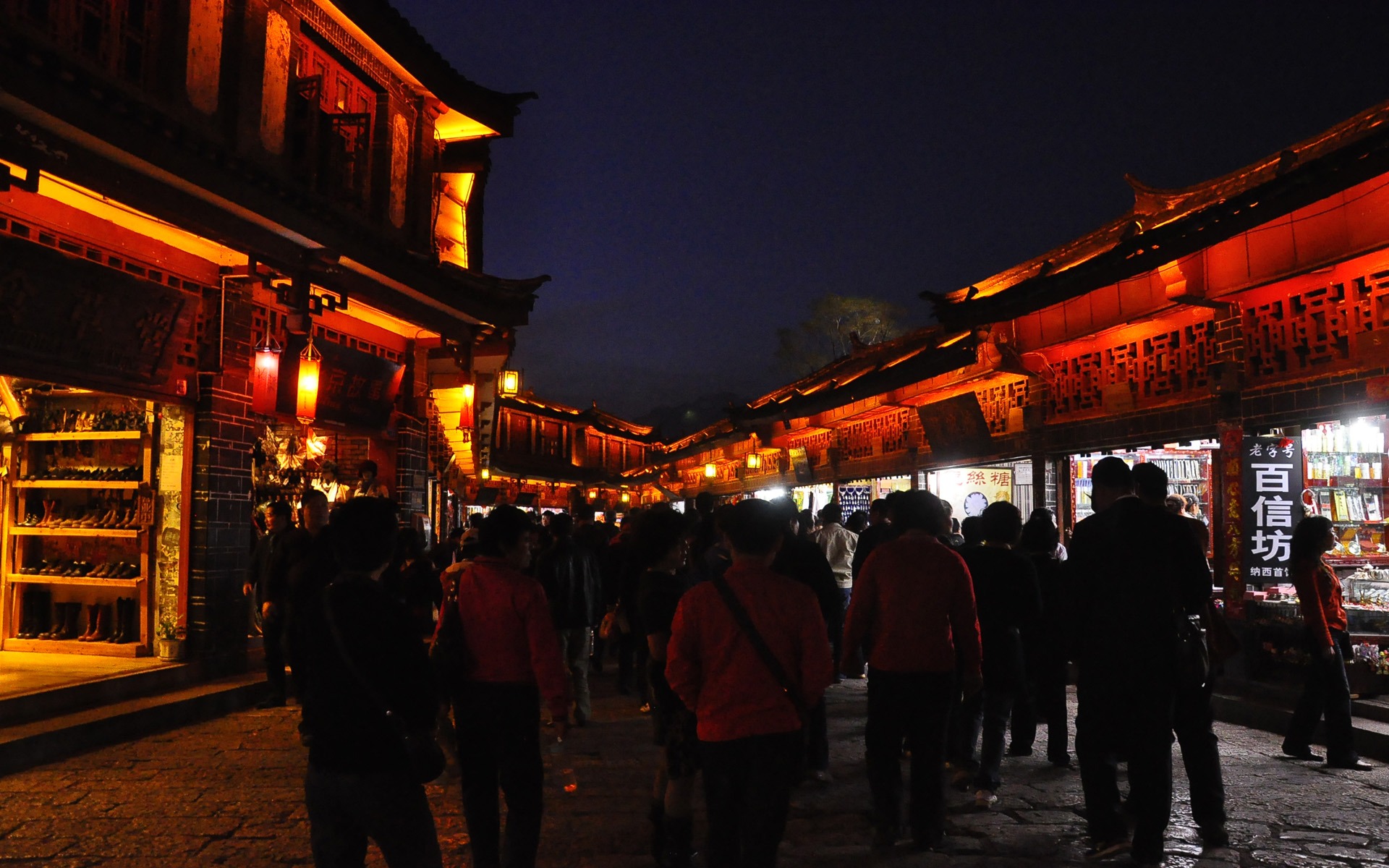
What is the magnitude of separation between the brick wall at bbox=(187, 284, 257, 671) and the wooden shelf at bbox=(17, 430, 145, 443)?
953 mm

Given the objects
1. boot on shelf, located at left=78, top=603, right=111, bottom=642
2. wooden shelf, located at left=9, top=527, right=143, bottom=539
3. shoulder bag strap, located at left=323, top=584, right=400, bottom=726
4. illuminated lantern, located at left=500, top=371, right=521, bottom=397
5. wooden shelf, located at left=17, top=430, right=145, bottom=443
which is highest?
illuminated lantern, located at left=500, top=371, right=521, bottom=397

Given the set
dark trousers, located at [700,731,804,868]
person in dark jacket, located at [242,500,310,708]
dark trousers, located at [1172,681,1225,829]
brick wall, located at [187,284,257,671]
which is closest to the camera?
dark trousers, located at [700,731,804,868]

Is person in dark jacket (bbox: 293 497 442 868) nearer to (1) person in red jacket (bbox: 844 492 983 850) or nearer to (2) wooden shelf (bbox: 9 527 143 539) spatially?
(1) person in red jacket (bbox: 844 492 983 850)

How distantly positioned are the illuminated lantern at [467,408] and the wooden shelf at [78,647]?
699 cm

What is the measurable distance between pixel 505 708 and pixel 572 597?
502 centimetres

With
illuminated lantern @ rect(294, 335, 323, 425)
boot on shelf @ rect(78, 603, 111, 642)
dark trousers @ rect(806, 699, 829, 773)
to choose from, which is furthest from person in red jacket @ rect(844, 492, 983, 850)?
boot on shelf @ rect(78, 603, 111, 642)

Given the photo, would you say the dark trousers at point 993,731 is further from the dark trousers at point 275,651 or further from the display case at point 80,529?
the display case at point 80,529

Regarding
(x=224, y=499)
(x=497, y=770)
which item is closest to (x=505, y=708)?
(x=497, y=770)

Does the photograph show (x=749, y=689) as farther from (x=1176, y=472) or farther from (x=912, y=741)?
(x=1176, y=472)

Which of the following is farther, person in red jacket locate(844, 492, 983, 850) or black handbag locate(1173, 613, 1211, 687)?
person in red jacket locate(844, 492, 983, 850)

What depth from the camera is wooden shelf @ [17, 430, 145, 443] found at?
1159cm

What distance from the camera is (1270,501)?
33.0 feet

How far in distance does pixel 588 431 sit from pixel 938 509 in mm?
36246

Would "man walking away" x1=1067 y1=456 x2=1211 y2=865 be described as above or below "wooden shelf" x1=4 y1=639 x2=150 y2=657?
above
